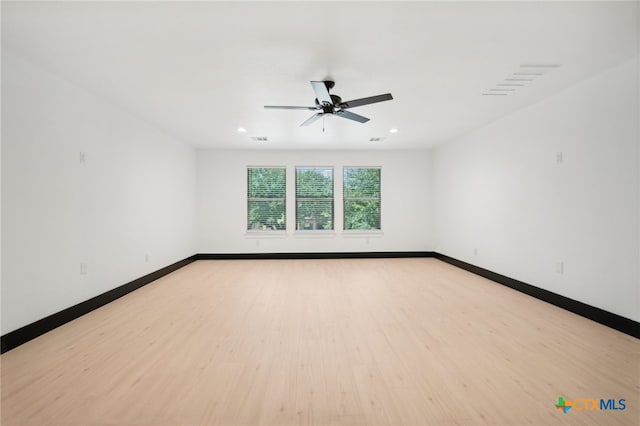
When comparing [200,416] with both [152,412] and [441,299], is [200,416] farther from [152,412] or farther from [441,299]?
[441,299]

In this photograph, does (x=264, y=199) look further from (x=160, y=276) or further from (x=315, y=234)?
(x=160, y=276)

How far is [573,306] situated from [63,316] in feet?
18.1

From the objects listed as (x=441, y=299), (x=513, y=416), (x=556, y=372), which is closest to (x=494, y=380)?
(x=513, y=416)

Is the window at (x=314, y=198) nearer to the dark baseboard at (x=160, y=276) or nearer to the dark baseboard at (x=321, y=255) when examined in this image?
the dark baseboard at (x=321, y=255)

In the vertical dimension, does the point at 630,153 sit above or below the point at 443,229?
above

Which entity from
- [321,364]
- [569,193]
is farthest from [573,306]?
[321,364]

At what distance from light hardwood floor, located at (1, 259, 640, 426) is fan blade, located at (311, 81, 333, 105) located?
2.32 meters

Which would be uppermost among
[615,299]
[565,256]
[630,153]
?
[630,153]

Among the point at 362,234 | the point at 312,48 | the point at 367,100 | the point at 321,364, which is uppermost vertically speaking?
the point at 312,48

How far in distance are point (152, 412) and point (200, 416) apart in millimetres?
294

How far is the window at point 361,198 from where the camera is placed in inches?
273

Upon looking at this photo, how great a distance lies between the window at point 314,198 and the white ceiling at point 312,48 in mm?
3075

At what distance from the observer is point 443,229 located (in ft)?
20.9

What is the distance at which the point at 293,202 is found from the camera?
267 inches
